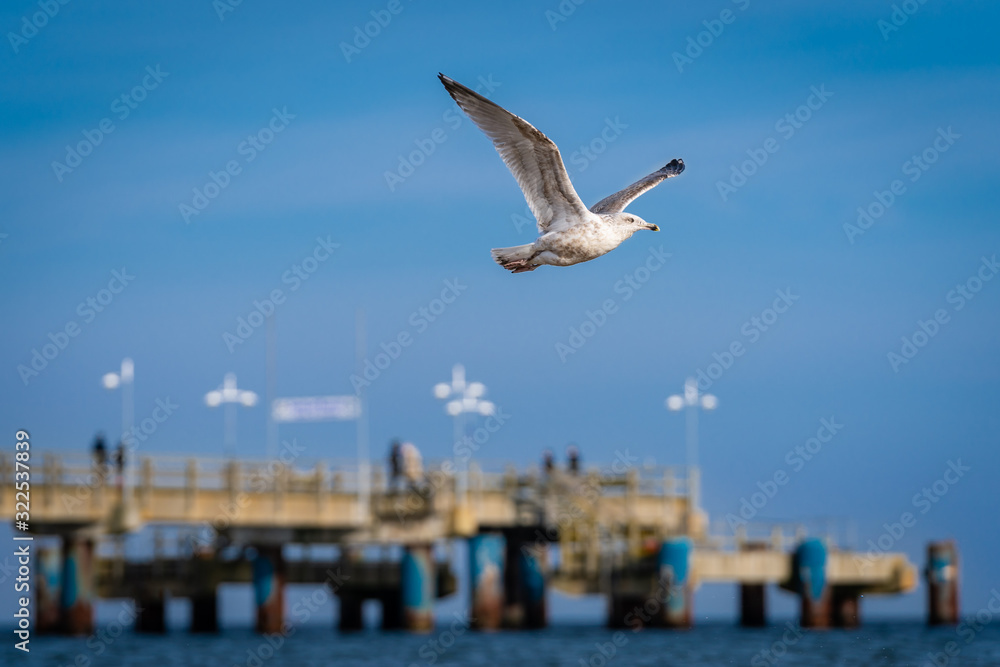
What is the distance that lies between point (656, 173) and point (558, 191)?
11.1 feet

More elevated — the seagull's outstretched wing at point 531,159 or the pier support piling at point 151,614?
the seagull's outstretched wing at point 531,159

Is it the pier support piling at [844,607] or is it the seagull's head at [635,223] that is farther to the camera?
the pier support piling at [844,607]

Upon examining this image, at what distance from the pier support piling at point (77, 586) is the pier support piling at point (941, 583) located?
31.0m

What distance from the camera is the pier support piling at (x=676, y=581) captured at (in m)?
49.7

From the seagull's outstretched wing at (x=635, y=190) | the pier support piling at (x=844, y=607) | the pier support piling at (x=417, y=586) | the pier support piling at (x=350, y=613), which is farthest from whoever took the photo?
the pier support piling at (x=844, y=607)

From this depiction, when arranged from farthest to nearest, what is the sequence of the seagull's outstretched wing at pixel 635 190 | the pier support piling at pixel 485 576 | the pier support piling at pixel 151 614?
the pier support piling at pixel 151 614
the pier support piling at pixel 485 576
the seagull's outstretched wing at pixel 635 190

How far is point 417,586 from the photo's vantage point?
50.6m

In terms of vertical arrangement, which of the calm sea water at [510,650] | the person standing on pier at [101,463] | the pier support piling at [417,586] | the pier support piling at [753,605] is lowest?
the calm sea water at [510,650]

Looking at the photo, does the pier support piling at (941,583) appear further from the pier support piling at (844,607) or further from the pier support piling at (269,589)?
the pier support piling at (269,589)

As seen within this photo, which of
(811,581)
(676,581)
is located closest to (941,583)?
(811,581)

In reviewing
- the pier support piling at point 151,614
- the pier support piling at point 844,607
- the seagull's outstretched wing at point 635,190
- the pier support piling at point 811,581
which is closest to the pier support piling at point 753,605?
the pier support piling at point 844,607

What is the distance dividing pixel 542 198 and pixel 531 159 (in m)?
0.54

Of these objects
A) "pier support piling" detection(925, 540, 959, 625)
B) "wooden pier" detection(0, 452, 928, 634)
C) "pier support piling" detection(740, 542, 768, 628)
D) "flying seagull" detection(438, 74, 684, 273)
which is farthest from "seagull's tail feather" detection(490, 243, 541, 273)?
"pier support piling" detection(925, 540, 959, 625)

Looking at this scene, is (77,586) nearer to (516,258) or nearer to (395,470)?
(395,470)
